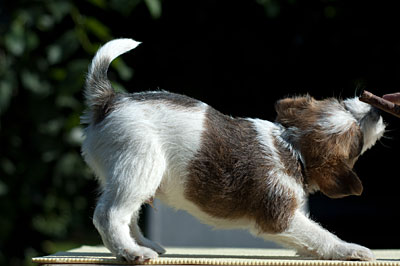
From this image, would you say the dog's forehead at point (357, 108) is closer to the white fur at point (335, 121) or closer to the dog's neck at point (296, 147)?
the white fur at point (335, 121)

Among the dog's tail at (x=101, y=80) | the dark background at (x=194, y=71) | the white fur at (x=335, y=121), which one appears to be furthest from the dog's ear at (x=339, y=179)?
the dark background at (x=194, y=71)

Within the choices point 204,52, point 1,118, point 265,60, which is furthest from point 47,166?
point 265,60

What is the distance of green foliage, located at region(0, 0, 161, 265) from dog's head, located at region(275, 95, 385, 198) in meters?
1.35

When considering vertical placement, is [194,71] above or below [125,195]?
above

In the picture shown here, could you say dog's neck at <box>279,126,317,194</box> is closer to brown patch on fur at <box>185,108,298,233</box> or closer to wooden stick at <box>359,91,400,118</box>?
brown patch on fur at <box>185,108,298,233</box>

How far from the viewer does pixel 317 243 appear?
207 cm

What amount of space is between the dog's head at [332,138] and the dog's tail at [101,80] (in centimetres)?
61

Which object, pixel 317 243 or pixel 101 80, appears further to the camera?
pixel 101 80

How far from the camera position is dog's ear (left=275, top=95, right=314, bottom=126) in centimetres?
220

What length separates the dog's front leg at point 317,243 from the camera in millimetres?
2049

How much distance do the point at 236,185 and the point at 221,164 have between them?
0.08 metres

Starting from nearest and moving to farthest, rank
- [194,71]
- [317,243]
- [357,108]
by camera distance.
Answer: [317,243], [357,108], [194,71]

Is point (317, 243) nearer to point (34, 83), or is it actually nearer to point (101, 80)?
point (101, 80)

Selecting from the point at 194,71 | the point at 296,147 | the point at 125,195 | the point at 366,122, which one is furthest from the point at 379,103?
the point at 194,71
